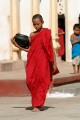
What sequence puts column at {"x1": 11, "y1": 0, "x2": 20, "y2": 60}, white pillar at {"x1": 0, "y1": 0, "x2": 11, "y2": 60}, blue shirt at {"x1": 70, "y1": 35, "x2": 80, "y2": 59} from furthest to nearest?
column at {"x1": 11, "y1": 0, "x2": 20, "y2": 60} < white pillar at {"x1": 0, "y1": 0, "x2": 11, "y2": 60} < blue shirt at {"x1": 70, "y1": 35, "x2": 80, "y2": 59}

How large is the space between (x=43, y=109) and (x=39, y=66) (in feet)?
2.41

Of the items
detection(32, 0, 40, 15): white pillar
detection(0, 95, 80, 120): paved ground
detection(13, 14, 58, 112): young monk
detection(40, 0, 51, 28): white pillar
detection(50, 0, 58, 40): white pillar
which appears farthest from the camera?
detection(50, 0, 58, 40): white pillar

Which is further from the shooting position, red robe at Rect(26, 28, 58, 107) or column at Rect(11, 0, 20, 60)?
column at Rect(11, 0, 20, 60)

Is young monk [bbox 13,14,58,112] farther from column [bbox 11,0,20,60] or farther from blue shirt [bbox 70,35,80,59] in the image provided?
column [bbox 11,0,20,60]

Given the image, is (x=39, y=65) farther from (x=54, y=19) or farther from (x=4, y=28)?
(x=54, y=19)

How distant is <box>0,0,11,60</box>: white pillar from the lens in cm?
1691

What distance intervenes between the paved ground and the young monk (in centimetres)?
27

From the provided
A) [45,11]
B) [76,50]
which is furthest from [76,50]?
[45,11]

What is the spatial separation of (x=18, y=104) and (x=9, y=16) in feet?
20.0

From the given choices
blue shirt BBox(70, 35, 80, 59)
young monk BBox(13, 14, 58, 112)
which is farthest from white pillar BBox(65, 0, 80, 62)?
young monk BBox(13, 14, 58, 112)

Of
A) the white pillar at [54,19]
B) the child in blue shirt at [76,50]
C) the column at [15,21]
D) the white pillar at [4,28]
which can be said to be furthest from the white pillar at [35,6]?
the child in blue shirt at [76,50]

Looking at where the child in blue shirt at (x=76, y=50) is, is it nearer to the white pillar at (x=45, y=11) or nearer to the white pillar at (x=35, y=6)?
the white pillar at (x=35, y=6)

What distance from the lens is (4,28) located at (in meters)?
17.0

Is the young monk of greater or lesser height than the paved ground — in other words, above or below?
above
